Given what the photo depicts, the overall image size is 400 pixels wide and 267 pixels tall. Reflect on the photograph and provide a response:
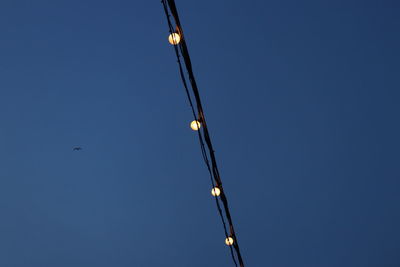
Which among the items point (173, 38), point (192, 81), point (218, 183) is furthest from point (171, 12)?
point (218, 183)

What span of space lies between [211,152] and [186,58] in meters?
0.98

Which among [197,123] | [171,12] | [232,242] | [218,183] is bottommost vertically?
[232,242]

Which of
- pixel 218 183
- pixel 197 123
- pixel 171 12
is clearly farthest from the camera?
pixel 218 183

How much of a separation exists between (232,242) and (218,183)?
115cm

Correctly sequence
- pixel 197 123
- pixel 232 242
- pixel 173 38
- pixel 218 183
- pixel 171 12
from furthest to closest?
pixel 232 242 < pixel 218 183 < pixel 197 123 < pixel 173 38 < pixel 171 12

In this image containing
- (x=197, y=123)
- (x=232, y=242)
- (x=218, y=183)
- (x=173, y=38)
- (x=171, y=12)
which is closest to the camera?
(x=171, y=12)

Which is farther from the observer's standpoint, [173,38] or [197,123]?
[197,123]

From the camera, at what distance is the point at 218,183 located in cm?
359

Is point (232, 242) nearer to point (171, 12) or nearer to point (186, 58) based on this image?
point (186, 58)

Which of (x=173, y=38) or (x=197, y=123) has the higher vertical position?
(x=173, y=38)

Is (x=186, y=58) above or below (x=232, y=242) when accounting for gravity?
above

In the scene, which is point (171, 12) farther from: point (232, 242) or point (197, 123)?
point (232, 242)

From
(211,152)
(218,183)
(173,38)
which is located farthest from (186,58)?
(218,183)

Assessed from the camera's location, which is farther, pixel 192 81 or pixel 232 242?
pixel 232 242
